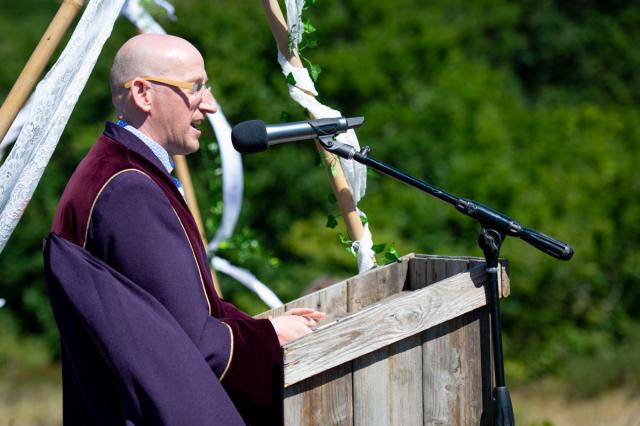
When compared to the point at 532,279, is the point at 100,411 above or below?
above

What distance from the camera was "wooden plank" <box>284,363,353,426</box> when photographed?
7.30 feet

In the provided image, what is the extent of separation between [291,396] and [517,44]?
12899 millimetres

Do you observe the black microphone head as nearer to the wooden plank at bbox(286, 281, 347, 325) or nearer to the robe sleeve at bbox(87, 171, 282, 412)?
the robe sleeve at bbox(87, 171, 282, 412)

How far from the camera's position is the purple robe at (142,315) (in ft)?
7.14

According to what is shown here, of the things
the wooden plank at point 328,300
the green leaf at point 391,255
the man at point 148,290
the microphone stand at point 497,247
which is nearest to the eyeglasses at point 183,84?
the man at point 148,290

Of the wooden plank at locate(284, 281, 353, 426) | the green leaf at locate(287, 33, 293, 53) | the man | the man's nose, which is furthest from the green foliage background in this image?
the wooden plank at locate(284, 281, 353, 426)

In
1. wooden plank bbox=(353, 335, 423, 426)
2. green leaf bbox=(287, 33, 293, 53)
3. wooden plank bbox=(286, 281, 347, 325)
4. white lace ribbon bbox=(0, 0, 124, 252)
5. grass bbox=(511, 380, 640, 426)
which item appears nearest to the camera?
wooden plank bbox=(353, 335, 423, 426)

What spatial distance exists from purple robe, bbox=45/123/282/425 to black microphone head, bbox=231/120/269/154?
0.19 meters

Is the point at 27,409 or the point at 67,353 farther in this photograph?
the point at 27,409

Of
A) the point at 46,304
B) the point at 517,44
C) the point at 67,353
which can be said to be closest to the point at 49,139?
the point at 67,353

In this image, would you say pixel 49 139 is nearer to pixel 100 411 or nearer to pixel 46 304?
pixel 100 411

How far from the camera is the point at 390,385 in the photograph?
2.34 m

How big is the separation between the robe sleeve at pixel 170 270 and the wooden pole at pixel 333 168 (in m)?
0.87

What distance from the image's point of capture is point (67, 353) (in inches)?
92.7
